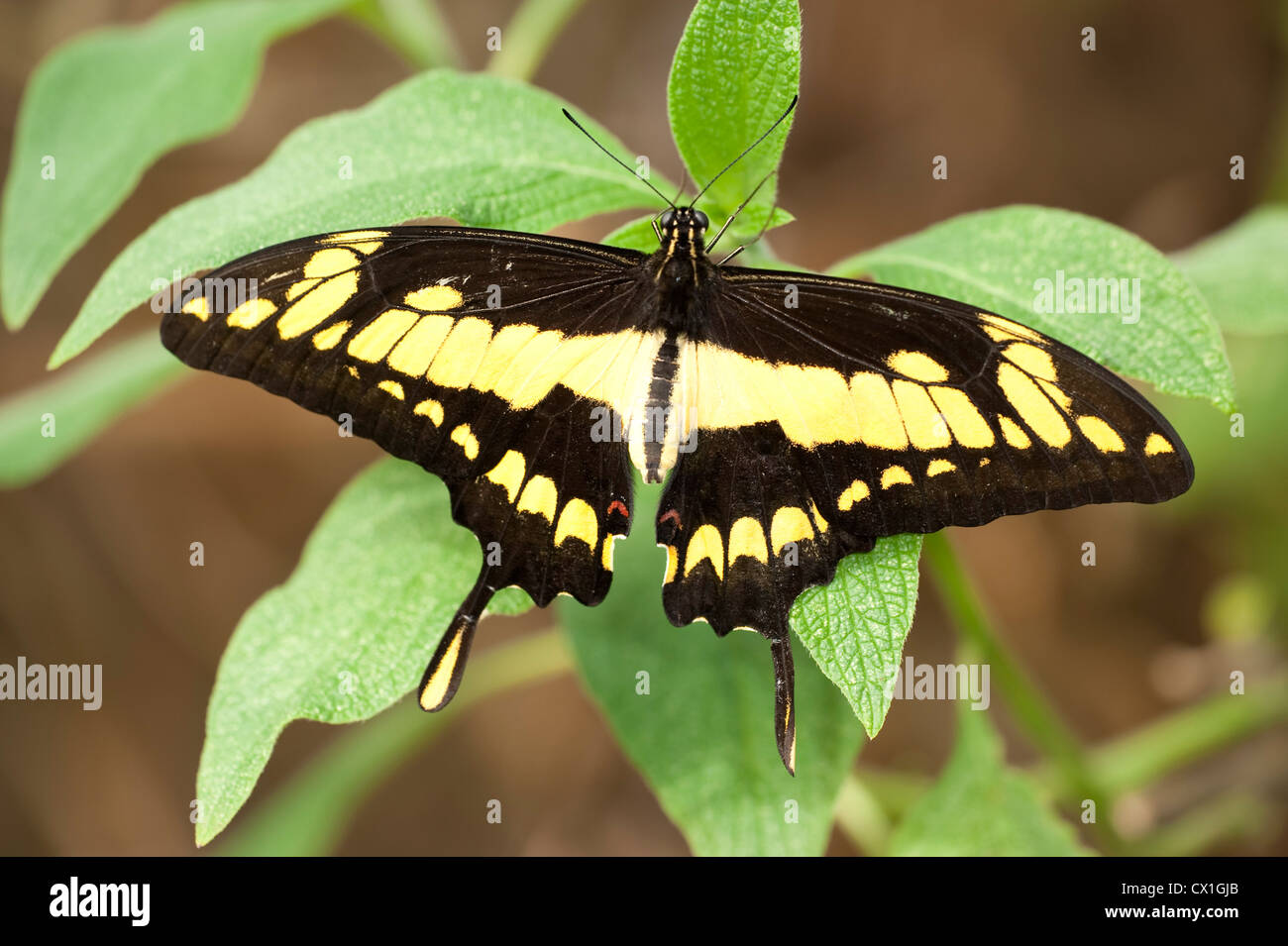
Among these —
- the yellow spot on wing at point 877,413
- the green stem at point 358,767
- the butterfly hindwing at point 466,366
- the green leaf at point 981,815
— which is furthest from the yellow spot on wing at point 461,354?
the green stem at point 358,767

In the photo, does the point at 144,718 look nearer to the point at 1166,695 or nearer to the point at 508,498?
the point at 508,498

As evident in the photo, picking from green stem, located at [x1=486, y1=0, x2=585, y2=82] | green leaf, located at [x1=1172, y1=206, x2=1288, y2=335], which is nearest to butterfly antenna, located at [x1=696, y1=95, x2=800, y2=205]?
green leaf, located at [x1=1172, y1=206, x2=1288, y2=335]

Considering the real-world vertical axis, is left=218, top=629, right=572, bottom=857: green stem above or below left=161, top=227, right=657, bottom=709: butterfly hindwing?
below

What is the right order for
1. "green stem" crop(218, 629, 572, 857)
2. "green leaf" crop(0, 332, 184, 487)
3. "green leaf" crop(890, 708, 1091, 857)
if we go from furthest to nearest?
1. "green stem" crop(218, 629, 572, 857)
2. "green leaf" crop(0, 332, 184, 487)
3. "green leaf" crop(890, 708, 1091, 857)

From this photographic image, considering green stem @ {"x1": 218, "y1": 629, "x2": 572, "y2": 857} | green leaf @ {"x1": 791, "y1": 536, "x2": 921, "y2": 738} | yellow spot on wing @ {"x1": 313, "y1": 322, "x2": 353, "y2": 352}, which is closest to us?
green leaf @ {"x1": 791, "y1": 536, "x2": 921, "y2": 738}

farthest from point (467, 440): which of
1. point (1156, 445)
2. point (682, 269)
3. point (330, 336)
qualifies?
point (1156, 445)

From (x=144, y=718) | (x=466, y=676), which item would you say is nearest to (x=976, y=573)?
(x=466, y=676)

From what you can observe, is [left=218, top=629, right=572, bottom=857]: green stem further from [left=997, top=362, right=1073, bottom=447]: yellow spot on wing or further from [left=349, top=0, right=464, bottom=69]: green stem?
[left=997, top=362, right=1073, bottom=447]: yellow spot on wing
